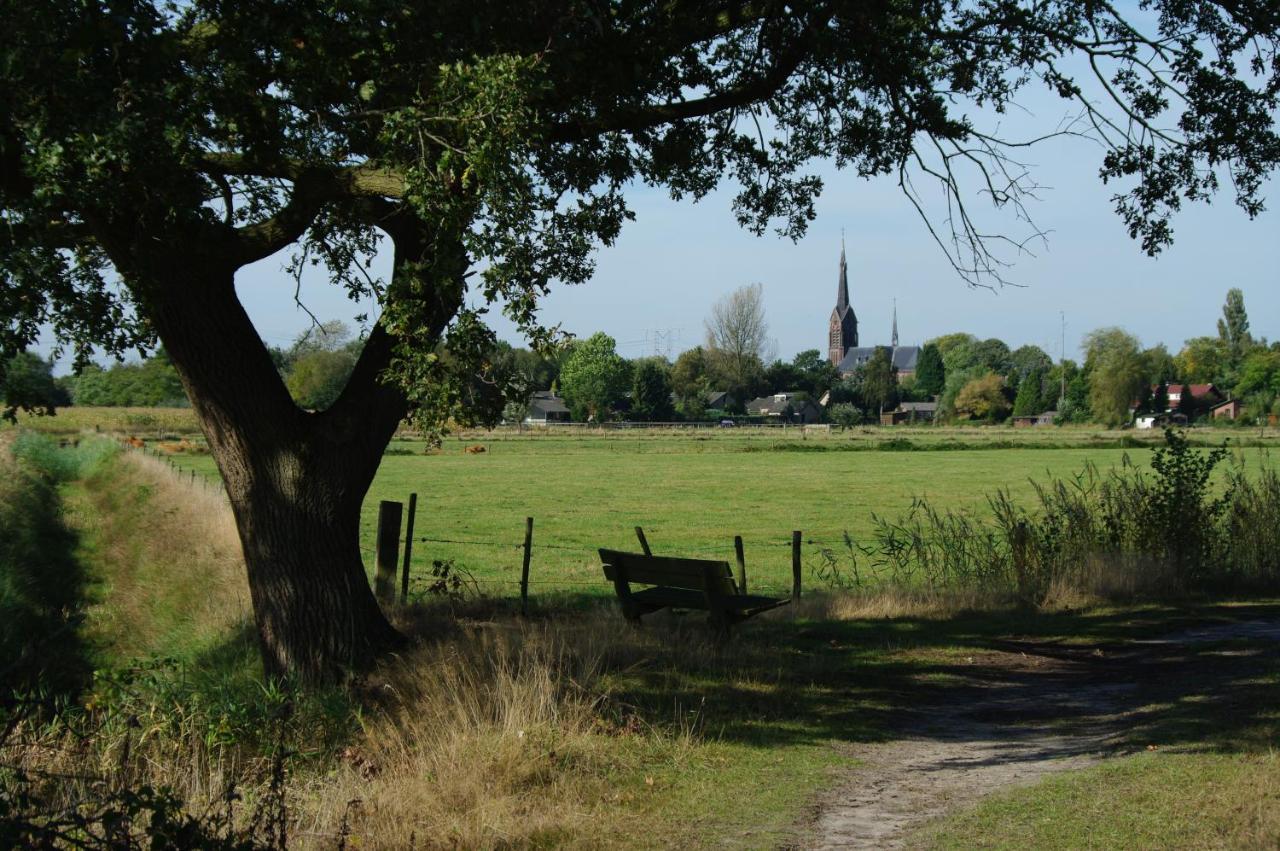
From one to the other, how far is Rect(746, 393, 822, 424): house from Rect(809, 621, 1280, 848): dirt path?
127283 millimetres

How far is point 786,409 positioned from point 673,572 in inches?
5159

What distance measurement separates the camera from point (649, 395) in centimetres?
12519

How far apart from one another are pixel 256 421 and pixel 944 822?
6.23 m

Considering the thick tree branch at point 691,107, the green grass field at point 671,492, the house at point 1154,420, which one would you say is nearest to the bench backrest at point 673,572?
the thick tree branch at point 691,107

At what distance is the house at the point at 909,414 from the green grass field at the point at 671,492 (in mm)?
62839

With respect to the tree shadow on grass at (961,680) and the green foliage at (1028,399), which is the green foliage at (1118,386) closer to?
the green foliage at (1028,399)

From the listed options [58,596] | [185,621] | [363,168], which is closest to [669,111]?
[363,168]

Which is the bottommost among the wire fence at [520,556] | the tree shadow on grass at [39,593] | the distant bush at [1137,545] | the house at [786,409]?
the wire fence at [520,556]

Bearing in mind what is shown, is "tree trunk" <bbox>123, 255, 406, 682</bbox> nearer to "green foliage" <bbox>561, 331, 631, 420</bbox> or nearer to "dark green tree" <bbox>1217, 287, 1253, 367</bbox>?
"green foliage" <bbox>561, 331, 631, 420</bbox>

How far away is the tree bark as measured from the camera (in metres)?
9.25

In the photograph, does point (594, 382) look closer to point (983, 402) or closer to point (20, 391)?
point (983, 402)

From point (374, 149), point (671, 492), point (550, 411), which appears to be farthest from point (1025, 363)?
point (374, 149)

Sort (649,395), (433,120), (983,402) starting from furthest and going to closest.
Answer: (983,402), (649,395), (433,120)

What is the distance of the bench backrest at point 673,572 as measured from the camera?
1019cm
